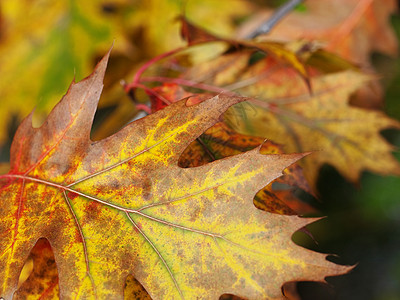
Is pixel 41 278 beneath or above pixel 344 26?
beneath

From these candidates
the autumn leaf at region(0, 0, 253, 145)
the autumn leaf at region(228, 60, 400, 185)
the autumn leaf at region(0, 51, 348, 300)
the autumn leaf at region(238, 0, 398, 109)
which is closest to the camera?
the autumn leaf at region(0, 51, 348, 300)

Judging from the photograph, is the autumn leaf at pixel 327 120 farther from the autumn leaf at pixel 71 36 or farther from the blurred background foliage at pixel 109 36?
the autumn leaf at pixel 71 36

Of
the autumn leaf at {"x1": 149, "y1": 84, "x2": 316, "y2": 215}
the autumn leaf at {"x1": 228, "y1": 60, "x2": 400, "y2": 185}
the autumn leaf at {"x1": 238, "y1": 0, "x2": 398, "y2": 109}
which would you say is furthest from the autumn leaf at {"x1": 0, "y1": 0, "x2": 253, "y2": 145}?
the autumn leaf at {"x1": 149, "y1": 84, "x2": 316, "y2": 215}

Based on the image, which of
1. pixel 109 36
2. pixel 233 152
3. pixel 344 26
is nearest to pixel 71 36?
pixel 109 36

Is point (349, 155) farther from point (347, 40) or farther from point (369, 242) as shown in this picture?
point (369, 242)

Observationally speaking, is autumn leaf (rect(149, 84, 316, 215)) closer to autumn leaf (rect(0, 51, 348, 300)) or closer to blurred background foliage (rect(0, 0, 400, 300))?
autumn leaf (rect(0, 51, 348, 300))

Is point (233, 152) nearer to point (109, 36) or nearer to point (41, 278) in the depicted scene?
point (41, 278)

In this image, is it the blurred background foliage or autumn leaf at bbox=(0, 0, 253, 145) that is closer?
the blurred background foliage

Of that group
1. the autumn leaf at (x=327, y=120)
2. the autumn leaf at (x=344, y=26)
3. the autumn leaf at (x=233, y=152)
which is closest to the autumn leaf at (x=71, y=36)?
the autumn leaf at (x=344, y=26)
